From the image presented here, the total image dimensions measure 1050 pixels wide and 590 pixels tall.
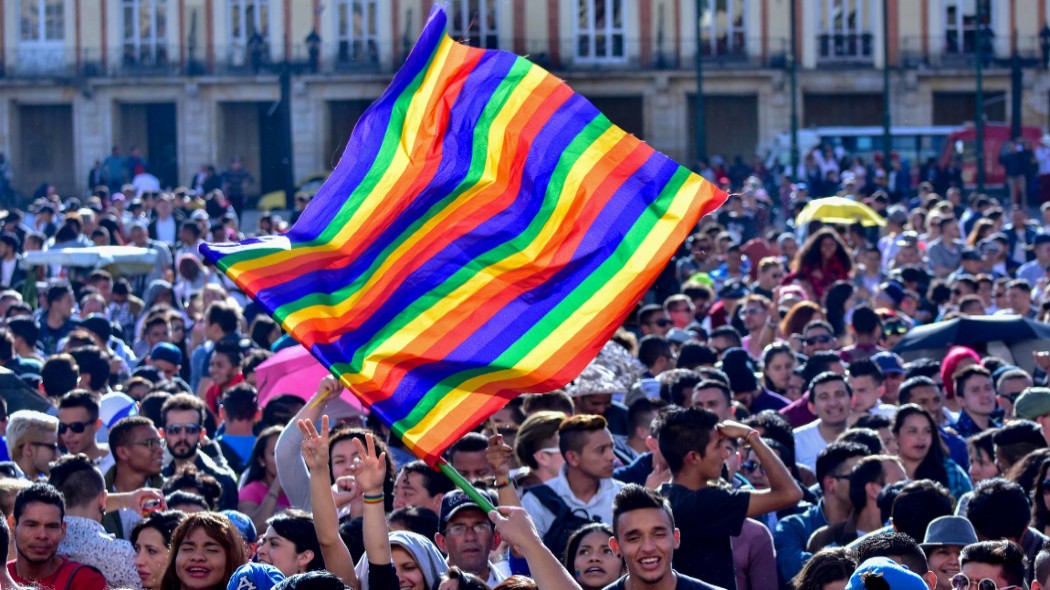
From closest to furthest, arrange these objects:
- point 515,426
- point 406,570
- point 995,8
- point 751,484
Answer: point 406,570
point 751,484
point 515,426
point 995,8

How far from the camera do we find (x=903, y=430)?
8352mm

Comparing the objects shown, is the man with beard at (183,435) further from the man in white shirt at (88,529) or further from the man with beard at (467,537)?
the man with beard at (467,537)

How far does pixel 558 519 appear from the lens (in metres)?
7.22

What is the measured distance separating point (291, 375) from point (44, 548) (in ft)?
11.8

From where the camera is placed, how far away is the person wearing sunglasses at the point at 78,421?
8.57m

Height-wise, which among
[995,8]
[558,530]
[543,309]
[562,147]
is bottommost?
[558,530]

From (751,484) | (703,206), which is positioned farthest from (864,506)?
(703,206)

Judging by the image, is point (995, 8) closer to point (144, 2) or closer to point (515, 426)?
point (144, 2)

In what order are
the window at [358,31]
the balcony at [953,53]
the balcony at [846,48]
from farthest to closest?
the window at [358,31]
the balcony at [846,48]
the balcony at [953,53]

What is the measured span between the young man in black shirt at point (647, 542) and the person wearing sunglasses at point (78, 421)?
3416mm

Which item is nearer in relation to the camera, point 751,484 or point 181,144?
point 751,484

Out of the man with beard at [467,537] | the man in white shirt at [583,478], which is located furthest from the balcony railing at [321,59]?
the man with beard at [467,537]

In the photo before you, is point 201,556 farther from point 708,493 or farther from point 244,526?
Answer: point 708,493

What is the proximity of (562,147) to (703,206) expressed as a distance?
580 mm
